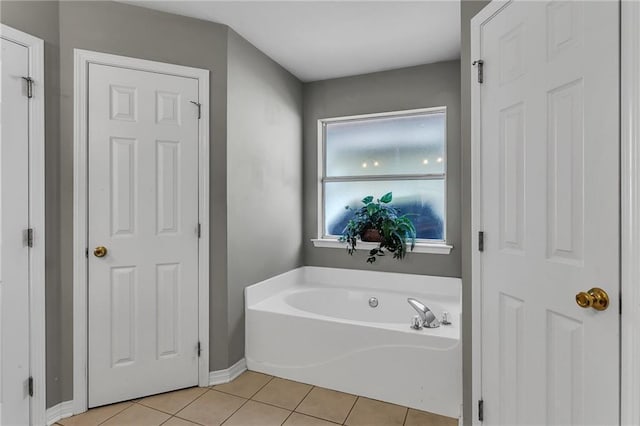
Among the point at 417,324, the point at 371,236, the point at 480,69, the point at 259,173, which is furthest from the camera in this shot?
the point at 371,236

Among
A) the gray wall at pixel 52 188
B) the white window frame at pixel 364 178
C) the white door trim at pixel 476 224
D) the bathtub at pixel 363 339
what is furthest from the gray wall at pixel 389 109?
the gray wall at pixel 52 188

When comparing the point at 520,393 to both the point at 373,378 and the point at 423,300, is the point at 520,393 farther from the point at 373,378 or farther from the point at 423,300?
the point at 423,300

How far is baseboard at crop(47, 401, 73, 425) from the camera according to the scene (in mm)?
1909

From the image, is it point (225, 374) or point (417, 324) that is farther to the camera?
point (225, 374)

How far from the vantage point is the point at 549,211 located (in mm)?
1252

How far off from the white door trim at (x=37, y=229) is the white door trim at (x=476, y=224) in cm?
233

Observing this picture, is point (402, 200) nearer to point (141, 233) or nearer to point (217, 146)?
point (217, 146)

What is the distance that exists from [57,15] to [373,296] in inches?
118

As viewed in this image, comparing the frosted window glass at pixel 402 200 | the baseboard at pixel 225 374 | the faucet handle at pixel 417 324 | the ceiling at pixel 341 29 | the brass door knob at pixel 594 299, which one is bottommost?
the baseboard at pixel 225 374

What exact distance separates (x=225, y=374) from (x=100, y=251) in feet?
3.92

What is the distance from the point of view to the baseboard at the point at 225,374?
235 centimetres
